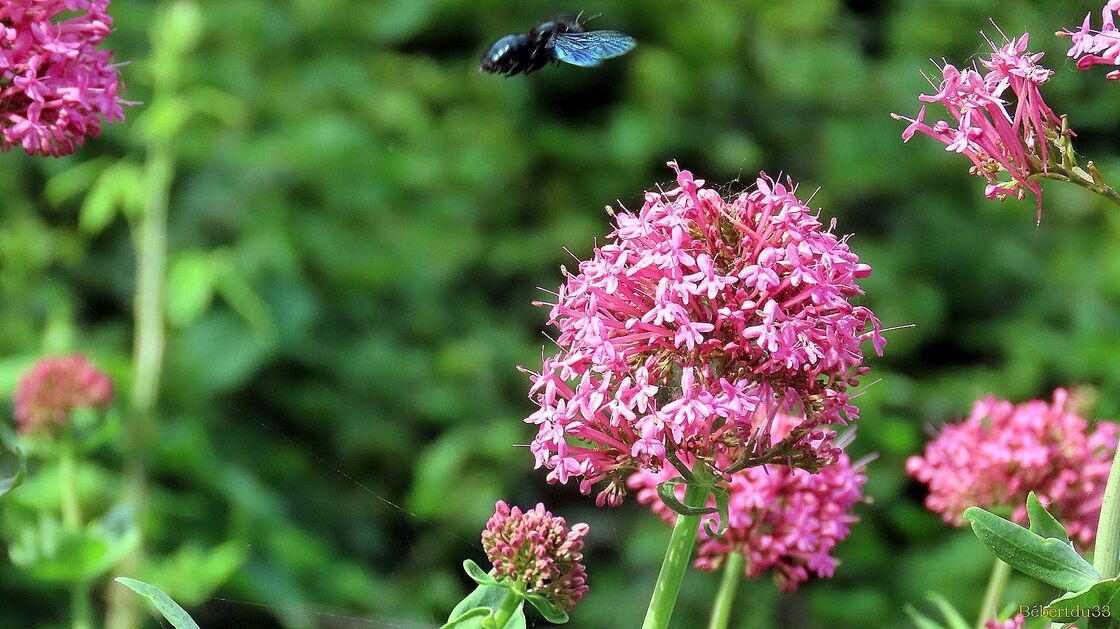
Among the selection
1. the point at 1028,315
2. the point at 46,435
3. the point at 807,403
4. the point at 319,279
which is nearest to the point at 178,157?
the point at 319,279

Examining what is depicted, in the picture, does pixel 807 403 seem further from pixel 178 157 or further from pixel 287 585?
pixel 178 157

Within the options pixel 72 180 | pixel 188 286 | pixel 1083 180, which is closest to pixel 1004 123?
pixel 1083 180

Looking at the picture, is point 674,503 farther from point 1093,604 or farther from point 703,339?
point 1093,604

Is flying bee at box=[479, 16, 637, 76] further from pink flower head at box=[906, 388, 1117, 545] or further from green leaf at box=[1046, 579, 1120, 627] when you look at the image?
green leaf at box=[1046, 579, 1120, 627]

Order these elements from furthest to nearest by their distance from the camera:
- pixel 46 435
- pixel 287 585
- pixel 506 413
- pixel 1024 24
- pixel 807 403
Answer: pixel 506 413, pixel 1024 24, pixel 287 585, pixel 46 435, pixel 807 403

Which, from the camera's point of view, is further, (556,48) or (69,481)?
(69,481)

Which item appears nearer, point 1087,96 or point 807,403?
point 807,403

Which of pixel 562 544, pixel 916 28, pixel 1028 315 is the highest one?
pixel 916 28
